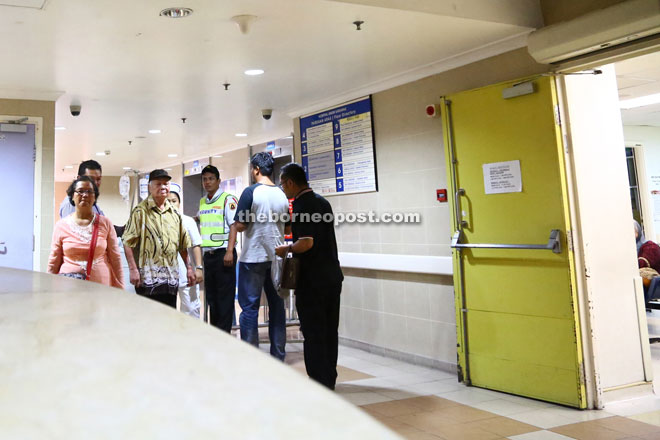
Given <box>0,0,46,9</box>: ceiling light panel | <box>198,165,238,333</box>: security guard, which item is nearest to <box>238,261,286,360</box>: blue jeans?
<box>198,165,238,333</box>: security guard

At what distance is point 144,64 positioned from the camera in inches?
160

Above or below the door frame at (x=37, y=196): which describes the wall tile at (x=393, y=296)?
below

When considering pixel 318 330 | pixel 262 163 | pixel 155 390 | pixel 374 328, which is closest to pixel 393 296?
pixel 374 328

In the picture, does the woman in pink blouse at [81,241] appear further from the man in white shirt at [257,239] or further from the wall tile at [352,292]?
the wall tile at [352,292]

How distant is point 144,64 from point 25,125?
4.49 ft

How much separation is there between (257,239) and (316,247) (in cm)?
101

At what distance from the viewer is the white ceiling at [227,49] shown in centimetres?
312

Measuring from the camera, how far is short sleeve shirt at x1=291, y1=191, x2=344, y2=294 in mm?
3381

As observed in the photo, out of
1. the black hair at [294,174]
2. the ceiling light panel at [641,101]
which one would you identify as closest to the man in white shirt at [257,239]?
the black hair at [294,174]

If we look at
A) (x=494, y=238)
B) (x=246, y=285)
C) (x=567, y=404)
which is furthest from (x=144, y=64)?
(x=567, y=404)

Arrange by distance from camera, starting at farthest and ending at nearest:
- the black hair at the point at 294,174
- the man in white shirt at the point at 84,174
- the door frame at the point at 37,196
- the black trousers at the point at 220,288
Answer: the black trousers at the point at 220,288, the door frame at the point at 37,196, the man in white shirt at the point at 84,174, the black hair at the point at 294,174

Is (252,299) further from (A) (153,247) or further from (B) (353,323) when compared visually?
(B) (353,323)

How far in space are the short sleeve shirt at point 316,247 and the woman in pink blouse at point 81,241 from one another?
125cm

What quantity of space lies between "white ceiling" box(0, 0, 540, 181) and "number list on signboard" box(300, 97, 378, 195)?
0.17 metres
